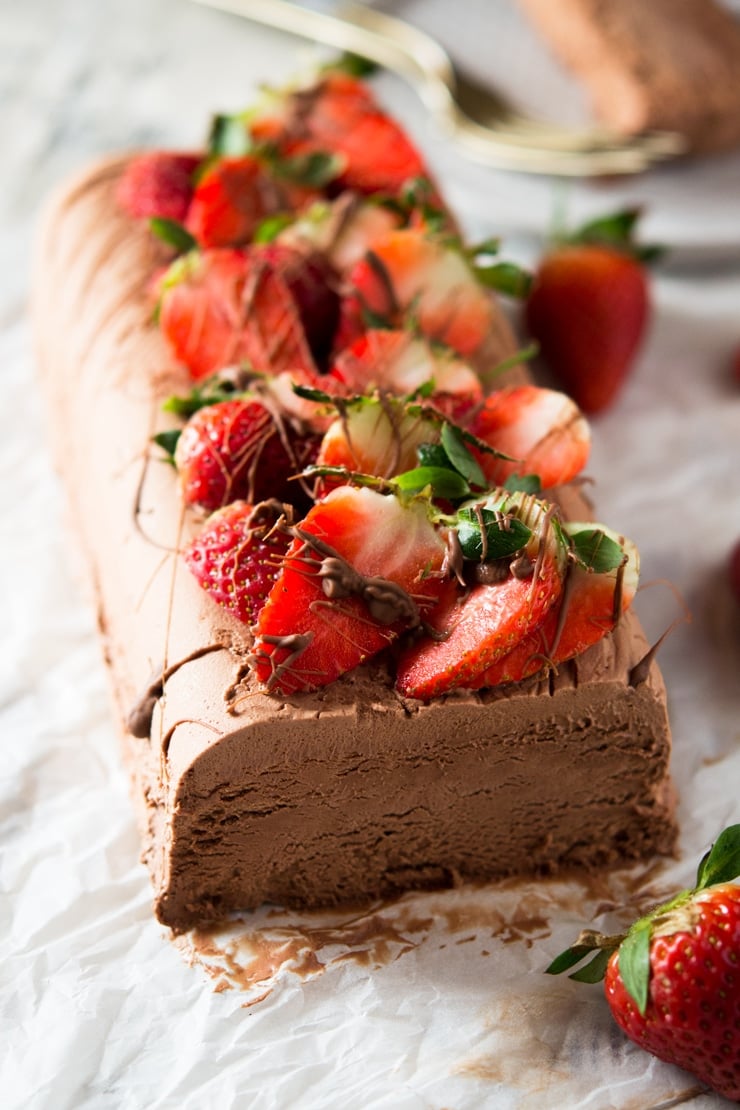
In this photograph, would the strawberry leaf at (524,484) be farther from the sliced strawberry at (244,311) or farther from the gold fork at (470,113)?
the gold fork at (470,113)

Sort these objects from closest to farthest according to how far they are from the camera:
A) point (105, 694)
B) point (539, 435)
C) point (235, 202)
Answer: point (539, 435) < point (105, 694) < point (235, 202)

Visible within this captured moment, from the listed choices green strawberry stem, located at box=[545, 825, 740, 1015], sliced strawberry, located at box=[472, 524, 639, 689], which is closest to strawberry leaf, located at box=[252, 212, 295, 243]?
sliced strawberry, located at box=[472, 524, 639, 689]

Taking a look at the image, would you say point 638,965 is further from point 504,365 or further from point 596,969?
point 504,365

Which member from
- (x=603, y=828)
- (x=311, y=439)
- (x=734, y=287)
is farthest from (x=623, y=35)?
(x=603, y=828)

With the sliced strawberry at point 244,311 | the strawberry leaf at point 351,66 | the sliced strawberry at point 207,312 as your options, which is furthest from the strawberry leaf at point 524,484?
the strawberry leaf at point 351,66

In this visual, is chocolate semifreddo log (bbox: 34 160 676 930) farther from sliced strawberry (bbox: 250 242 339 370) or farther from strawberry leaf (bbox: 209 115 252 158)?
strawberry leaf (bbox: 209 115 252 158)

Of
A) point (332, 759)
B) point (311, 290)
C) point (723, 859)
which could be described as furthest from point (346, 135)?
point (723, 859)

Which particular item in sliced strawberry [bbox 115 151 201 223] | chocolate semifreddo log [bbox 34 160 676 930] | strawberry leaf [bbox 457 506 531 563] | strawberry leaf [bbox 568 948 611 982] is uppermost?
sliced strawberry [bbox 115 151 201 223]
